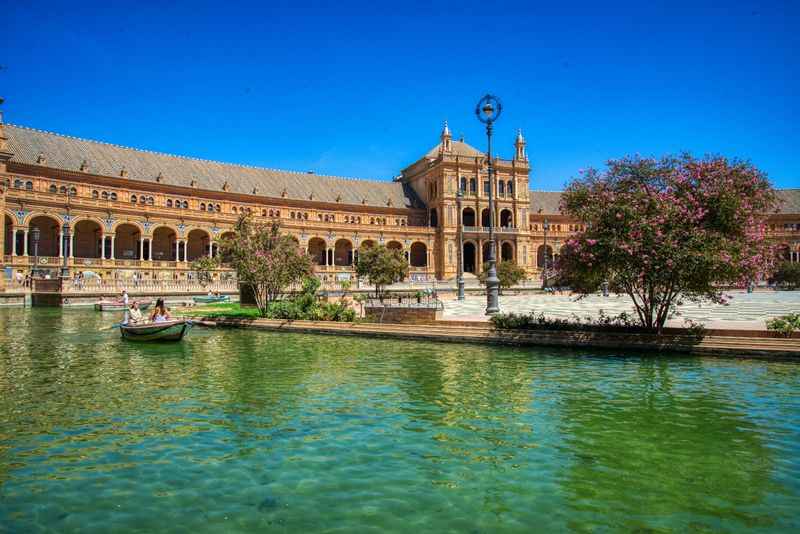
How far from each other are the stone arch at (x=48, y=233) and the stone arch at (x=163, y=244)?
9.61 metres

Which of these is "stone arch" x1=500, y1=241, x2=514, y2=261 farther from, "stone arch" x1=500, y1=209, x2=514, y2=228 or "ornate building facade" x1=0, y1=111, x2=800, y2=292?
"stone arch" x1=500, y1=209, x2=514, y2=228

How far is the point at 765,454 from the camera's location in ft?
25.0

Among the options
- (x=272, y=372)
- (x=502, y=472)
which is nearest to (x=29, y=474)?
(x=502, y=472)

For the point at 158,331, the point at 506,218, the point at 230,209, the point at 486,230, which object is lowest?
the point at 158,331

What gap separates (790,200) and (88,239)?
102 m

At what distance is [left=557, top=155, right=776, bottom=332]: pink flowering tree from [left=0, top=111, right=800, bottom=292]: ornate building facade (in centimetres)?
2618

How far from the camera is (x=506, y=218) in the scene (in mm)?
85500

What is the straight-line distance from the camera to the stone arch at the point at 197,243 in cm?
6675

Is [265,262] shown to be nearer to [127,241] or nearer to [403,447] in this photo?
[403,447]

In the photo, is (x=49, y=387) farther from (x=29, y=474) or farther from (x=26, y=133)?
(x=26, y=133)

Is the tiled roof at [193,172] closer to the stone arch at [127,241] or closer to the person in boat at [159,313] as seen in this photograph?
the stone arch at [127,241]

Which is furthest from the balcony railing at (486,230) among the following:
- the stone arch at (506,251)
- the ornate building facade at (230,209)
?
the stone arch at (506,251)

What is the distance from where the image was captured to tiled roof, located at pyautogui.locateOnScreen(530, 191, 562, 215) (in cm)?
9494

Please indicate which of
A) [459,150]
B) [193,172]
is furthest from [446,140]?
[193,172]
